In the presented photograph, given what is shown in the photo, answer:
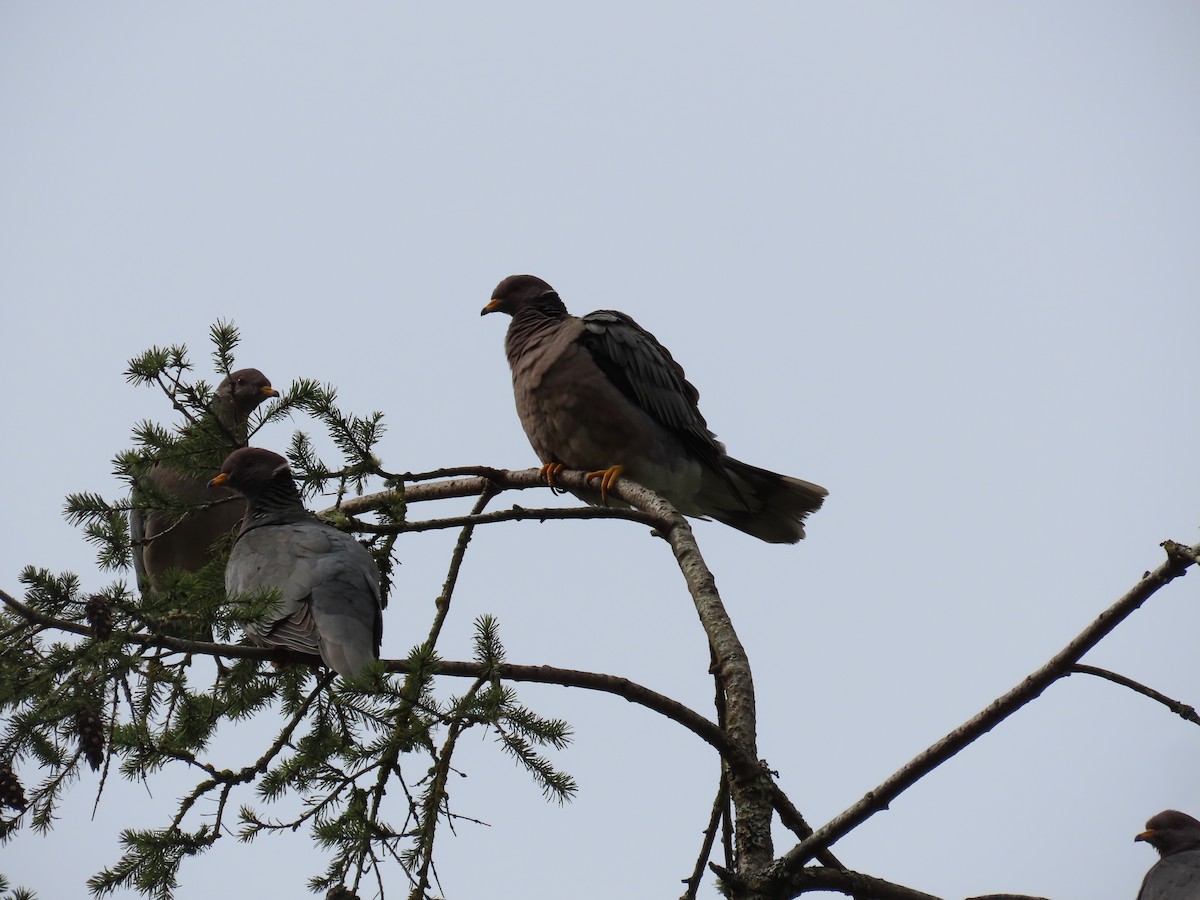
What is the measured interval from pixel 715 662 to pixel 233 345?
205 centimetres

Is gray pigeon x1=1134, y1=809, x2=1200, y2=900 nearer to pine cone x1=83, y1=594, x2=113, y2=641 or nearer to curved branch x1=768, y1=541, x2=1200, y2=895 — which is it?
curved branch x1=768, y1=541, x2=1200, y2=895

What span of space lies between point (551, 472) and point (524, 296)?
51.4 inches

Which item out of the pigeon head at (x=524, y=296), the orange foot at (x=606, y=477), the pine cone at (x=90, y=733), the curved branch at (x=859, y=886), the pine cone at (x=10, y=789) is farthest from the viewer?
the pigeon head at (x=524, y=296)

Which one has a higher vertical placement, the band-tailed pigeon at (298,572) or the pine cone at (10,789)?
the band-tailed pigeon at (298,572)

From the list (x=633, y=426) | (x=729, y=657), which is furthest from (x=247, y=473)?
(x=729, y=657)

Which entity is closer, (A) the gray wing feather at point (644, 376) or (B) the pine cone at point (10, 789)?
(B) the pine cone at point (10, 789)

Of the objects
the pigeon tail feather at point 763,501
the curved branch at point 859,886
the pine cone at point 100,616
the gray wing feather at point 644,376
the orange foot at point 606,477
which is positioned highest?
the gray wing feather at point 644,376

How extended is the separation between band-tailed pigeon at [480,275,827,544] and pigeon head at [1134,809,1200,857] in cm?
198

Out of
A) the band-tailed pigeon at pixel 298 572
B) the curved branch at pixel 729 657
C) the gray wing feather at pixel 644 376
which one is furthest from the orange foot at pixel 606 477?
the band-tailed pigeon at pixel 298 572

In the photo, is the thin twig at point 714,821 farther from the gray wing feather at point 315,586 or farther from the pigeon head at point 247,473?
the pigeon head at point 247,473

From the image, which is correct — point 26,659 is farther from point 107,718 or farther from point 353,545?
point 353,545

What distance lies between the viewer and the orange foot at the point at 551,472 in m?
5.05

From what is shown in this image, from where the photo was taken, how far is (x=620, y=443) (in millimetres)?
5148

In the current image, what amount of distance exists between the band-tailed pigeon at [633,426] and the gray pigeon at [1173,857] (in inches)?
78.4
